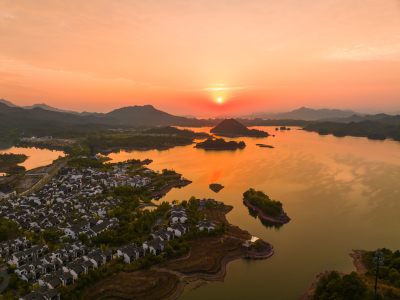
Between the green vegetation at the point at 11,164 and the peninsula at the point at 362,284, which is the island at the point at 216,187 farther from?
the green vegetation at the point at 11,164

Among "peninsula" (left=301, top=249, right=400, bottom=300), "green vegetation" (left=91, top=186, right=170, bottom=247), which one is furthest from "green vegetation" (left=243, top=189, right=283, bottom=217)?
"peninsula" (left=301, top=249, right=400, bottom=300)

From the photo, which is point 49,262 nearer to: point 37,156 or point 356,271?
point 356,271

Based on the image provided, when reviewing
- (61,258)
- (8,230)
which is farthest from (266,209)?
(8,230)

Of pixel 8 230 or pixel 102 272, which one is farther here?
pixel 8 230

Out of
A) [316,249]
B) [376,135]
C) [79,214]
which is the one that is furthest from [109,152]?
[376,135]

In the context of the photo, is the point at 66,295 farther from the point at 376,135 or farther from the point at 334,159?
A: the point at 376,135
